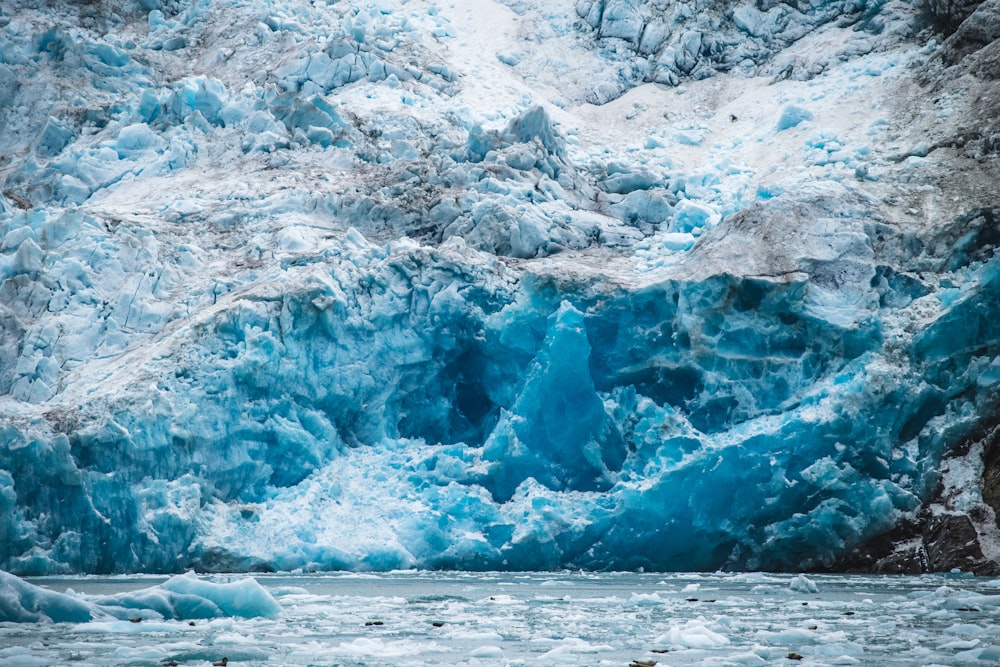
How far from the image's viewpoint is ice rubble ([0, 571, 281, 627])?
8891mm

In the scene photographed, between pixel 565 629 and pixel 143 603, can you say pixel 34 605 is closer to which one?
pixel 143 603

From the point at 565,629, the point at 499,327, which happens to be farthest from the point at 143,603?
the point at 499,327

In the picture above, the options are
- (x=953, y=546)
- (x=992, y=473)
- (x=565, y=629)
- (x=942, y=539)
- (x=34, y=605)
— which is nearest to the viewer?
(x=34, y=605)

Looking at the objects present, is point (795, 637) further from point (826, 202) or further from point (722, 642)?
point (826, 202)

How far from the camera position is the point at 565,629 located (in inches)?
358

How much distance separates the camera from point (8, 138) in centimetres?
2470

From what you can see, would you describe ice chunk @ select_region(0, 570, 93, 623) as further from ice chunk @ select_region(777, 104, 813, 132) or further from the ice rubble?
ice chunk @ select_region(777, 104, 813, 132)

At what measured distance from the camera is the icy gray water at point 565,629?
7309 millimetres

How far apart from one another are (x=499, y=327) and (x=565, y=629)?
953cm

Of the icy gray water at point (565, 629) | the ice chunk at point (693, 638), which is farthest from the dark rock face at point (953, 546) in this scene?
the ice chunk at point (693, 638)

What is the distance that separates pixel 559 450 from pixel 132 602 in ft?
29.5

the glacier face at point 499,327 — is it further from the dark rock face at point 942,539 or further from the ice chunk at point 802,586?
the ice chunk at point 802,586

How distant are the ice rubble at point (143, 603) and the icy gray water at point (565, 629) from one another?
191 millimetres

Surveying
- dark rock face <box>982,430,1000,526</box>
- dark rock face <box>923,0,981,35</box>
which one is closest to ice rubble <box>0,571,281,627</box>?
dark rock face <box>982,430,1000,526</box>
